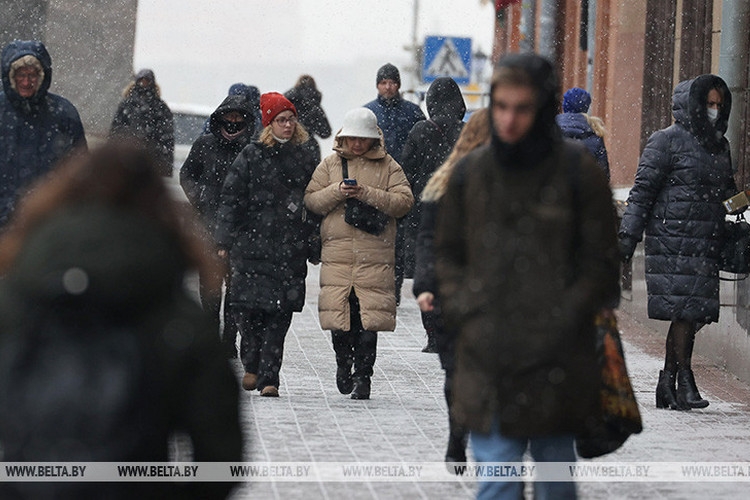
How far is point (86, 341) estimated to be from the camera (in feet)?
10.1

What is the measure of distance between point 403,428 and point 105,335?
576cm

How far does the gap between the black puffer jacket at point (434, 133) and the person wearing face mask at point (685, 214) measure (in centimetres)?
238

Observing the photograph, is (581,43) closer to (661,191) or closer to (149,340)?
(661,191)

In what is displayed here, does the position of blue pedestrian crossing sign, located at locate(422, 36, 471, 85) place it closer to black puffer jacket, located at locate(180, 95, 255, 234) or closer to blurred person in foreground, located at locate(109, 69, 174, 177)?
blurred person in foreground, located at locate(109, 69, 174, 177)

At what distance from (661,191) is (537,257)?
17.6 ft

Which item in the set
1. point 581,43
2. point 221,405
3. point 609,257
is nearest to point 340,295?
point 609,257

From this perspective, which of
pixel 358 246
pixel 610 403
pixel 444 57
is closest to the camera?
pixel 610 403

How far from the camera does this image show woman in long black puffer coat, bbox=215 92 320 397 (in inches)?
390

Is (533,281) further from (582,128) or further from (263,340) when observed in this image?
(582,128)

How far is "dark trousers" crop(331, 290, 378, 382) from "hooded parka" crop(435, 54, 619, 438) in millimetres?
5062

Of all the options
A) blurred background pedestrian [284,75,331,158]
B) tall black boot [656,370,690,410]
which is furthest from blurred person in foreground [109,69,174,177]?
tall black boot [656,370,690,410]

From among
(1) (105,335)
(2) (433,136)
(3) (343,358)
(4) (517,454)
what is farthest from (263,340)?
(1) (105,335)

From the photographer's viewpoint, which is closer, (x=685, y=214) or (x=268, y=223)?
(x=685, y=214)

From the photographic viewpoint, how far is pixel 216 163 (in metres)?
11.3
